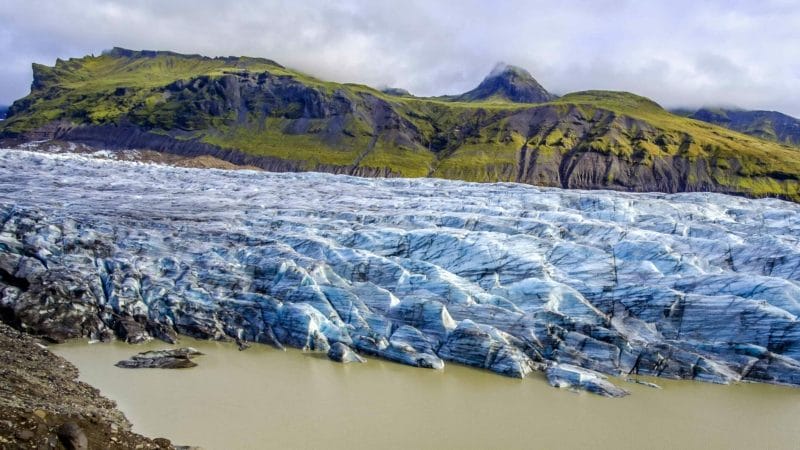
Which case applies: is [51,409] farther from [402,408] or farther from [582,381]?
[582,381]

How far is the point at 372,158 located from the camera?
136500 mm

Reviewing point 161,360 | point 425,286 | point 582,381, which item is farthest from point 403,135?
point 161,360

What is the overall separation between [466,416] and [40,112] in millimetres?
173121

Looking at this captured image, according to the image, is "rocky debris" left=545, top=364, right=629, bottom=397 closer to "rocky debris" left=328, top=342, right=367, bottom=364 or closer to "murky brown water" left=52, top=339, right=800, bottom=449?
"murky brown water" left=52, top=339, right=800, bottom=449

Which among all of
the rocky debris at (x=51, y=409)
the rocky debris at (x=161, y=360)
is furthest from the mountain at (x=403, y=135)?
the rocky debris at (x=51, y=409)

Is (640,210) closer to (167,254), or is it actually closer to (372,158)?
(167,254)

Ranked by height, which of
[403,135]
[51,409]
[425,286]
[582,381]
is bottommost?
[582,381]

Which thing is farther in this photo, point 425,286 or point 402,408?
point 425,286

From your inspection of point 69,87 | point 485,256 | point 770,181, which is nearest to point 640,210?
point 485,256

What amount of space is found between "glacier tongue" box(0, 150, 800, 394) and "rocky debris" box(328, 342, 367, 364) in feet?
0.61

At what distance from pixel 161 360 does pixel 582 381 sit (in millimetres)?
16097

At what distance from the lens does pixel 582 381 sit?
2197 cm

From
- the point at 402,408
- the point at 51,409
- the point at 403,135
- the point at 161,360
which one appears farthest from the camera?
the point at 403,135

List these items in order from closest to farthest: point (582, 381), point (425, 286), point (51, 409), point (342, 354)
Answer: point (51, 409) → point (582, 381) → point (342, 354) → point (425, 286)
